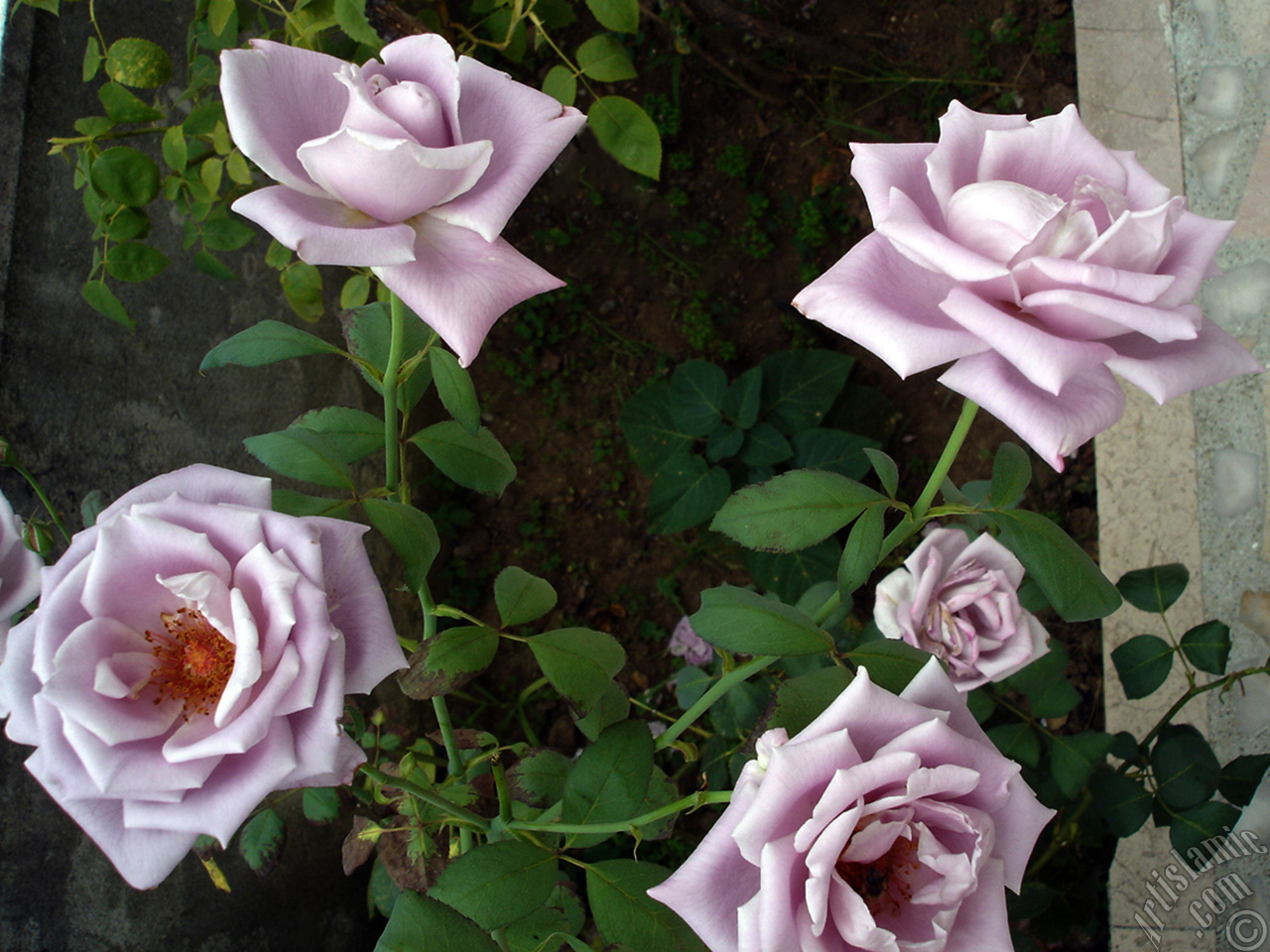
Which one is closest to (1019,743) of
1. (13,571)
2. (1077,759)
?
(1077,759)

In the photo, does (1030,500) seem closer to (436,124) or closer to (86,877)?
(436,124)

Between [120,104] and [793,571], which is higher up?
[120,104]

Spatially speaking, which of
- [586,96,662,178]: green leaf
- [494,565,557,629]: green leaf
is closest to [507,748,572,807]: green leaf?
[494,565,557,629]: green leaf

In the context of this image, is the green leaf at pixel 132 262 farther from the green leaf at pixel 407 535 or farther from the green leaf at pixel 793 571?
the green leaf at pixel 793 571

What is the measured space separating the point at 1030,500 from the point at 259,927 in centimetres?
175

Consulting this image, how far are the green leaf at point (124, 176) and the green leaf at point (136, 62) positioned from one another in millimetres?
92

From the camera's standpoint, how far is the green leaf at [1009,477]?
33.3 inches

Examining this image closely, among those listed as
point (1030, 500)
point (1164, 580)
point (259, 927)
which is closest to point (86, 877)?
point (259, 927)

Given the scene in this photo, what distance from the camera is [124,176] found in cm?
→ 112

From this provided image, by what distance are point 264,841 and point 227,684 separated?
55 cm

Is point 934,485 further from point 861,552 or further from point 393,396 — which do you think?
point 393,396

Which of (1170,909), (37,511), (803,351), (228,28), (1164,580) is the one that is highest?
(228,28)

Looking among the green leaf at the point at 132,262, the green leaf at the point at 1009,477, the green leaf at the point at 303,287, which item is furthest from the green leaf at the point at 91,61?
the green leaf at the point at 1009,477

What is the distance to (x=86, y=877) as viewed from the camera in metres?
1.28
